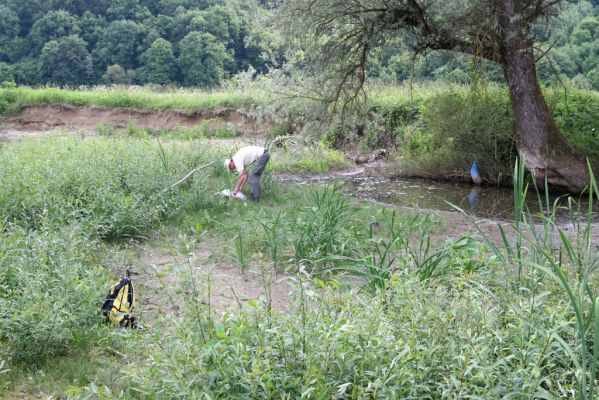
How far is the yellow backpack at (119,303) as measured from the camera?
16.3 ft

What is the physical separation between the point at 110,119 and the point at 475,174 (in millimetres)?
15816

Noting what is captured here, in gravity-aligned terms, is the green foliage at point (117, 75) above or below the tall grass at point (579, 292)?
above

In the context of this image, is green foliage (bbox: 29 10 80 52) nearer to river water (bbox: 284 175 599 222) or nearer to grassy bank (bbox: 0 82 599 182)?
grassy bank (bbox: 0 82 599 182)

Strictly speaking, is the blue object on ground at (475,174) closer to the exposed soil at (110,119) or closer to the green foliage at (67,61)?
the exposed soil at (110,119)

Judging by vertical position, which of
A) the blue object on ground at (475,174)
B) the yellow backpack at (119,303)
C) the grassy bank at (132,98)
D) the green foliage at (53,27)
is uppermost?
the green foliage at (53,27)

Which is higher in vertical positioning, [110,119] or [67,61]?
[67,61]

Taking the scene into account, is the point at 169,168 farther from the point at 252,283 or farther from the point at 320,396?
the point at 320,396

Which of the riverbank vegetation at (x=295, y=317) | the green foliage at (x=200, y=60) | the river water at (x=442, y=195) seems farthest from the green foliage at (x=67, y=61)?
the riverbank vegetation at (x=295, y=317)

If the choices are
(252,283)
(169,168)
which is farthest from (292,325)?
(169,168)

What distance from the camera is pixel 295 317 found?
3355 mm

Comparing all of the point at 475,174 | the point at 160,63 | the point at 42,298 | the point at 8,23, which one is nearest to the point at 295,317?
the point at 42,298

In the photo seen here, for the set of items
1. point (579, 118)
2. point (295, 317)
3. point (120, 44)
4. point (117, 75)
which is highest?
point (120, 44)

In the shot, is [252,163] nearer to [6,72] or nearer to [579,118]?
[579,118]

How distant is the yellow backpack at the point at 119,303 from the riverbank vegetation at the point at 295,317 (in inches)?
4.2
